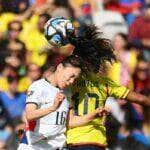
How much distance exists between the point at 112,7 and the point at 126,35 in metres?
0.90

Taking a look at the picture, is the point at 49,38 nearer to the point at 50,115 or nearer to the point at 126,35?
the point at 50,115

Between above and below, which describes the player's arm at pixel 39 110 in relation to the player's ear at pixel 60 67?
below

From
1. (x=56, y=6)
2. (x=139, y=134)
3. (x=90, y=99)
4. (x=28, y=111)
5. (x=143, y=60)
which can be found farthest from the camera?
(x=56, y=6)

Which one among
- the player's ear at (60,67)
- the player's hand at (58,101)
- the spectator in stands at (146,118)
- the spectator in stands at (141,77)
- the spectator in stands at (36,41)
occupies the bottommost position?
A: the spectator in stands at (146,118)

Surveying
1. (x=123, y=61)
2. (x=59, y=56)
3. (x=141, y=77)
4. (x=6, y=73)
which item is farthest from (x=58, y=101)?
(x=123, y=61)

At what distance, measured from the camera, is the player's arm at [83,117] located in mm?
6281

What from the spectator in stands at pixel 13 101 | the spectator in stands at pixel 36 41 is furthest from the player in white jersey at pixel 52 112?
the spectator in stands at pixel 36 41

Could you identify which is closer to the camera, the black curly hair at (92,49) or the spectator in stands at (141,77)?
the black curly hair at (92,49)

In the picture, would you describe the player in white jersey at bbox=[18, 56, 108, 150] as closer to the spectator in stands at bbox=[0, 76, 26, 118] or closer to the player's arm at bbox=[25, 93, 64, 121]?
Result: the player's arm at bbox=[25, 93, 64, 121]

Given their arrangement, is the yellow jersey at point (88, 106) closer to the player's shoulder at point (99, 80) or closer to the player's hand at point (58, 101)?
the player's shoulder at point (99, 80)

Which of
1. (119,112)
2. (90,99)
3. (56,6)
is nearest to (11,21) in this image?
(56,6)

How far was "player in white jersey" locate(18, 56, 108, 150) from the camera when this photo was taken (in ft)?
20.5

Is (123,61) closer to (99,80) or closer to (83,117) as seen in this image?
(99,80)

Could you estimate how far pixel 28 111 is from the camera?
20.4ft
